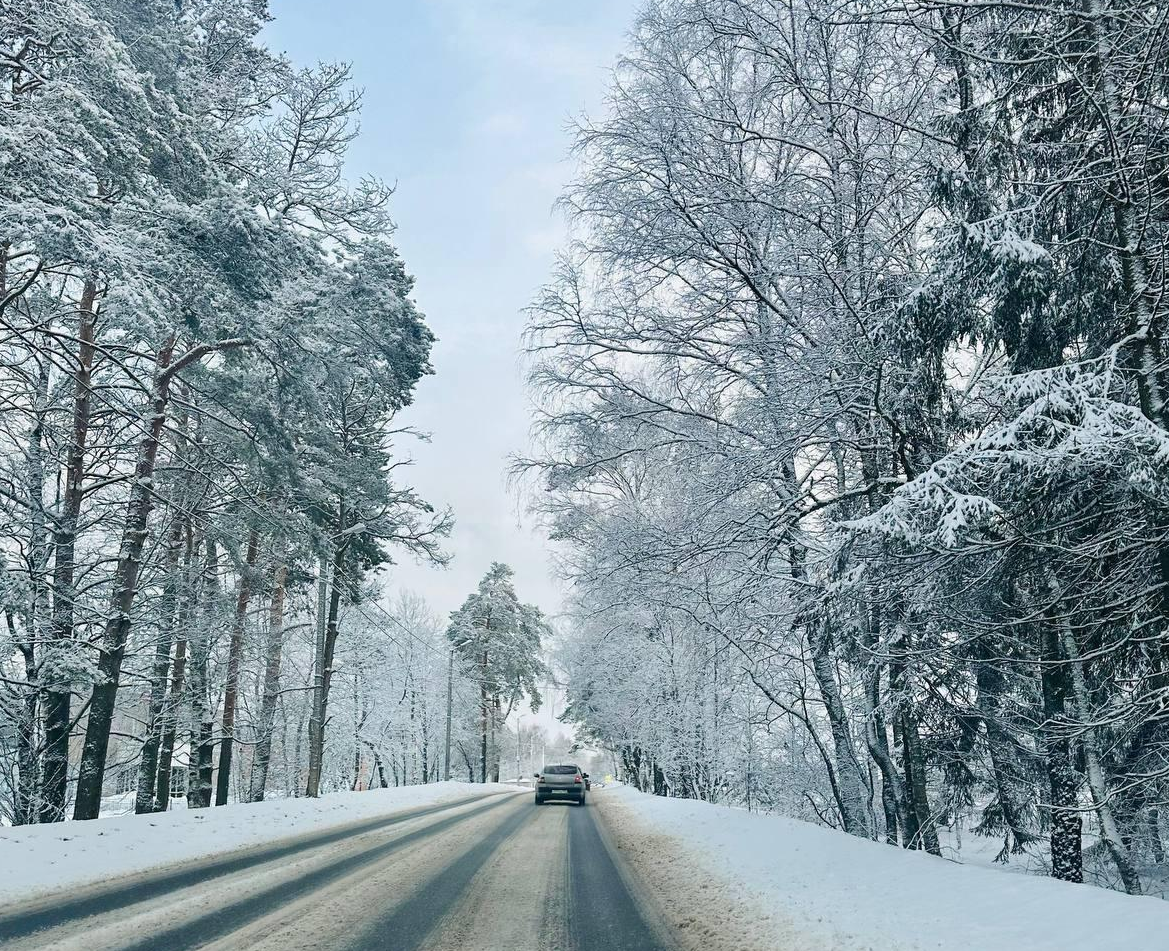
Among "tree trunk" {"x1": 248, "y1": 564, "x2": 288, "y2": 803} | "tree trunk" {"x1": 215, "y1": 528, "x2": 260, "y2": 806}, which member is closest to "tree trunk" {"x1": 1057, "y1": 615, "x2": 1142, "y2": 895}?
"tree trunk" {"x1": 215, "y1": 528, "x2": 260, "y2": 806}

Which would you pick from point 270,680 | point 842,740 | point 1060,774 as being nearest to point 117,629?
point 270,680

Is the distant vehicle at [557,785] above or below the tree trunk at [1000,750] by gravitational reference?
below

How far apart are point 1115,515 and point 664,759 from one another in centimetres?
2465

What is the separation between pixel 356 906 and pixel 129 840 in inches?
212

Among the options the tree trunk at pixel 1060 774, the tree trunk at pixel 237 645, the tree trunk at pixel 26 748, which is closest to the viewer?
the tree trunk at pixel 1060 774

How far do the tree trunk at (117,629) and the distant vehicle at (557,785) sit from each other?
636 inches

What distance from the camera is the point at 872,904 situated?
554 cm

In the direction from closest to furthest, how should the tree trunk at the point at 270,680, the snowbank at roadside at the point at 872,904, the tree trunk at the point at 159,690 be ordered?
the snowbank at roadside at the point at 872,904
the tree trunk at the point at 159,690
the tree trunk at the point at 270,680

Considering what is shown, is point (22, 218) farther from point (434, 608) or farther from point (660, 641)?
point (434, 608)

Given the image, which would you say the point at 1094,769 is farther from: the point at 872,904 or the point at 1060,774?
the point at 872,904

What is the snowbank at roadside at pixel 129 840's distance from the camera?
730cm

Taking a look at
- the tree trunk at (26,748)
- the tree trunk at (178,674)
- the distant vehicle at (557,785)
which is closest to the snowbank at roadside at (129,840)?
the tree trunk at (26,748)

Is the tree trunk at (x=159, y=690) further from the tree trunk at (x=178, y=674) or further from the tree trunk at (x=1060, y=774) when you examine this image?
the tree trunk at (x=1060, y=774)

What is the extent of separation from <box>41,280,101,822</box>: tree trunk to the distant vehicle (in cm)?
1557
